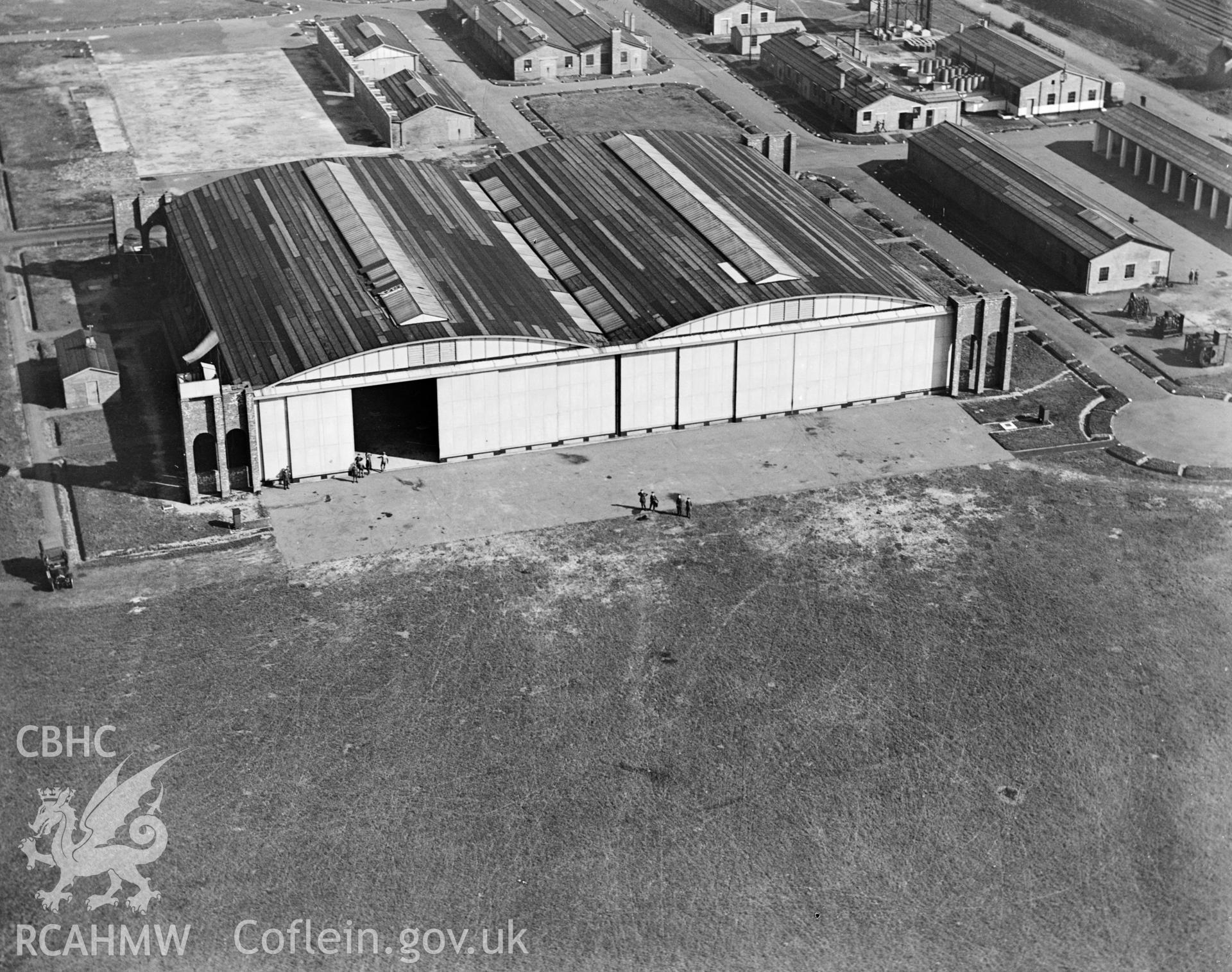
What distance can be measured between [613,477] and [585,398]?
5672 millimetres

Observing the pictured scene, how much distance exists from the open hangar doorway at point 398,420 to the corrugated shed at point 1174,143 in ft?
216

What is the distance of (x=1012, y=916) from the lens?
61.2 m

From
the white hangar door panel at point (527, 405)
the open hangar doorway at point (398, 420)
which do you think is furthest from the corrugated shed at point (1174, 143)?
the open hangar doorway at point (398, 420)

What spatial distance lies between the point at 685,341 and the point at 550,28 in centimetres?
8304

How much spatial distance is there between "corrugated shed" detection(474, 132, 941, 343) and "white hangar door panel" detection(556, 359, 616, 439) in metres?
2.47

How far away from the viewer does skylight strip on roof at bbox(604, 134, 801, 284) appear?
100 metres

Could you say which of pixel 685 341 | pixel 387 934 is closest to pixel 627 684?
pixel 387 934

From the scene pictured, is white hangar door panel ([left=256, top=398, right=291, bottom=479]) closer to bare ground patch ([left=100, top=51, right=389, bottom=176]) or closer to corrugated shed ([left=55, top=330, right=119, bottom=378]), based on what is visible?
corrugated shed ([left=55, top=330, right=119, bottom=378])

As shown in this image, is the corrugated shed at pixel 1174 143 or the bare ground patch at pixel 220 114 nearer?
the corrugated shed at pixel 1174 143

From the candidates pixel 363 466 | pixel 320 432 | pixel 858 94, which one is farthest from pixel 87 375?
pixel 858 94

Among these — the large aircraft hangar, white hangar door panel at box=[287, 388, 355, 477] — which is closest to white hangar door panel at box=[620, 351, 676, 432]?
the large aircraft hangar

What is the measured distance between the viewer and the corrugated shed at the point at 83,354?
100 m

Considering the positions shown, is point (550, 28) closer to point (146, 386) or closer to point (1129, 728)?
point (146, 386)

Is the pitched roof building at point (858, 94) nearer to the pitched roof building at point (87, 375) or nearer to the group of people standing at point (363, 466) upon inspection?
the group of people standing at point (363, 466)
